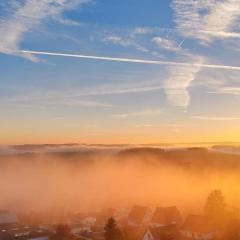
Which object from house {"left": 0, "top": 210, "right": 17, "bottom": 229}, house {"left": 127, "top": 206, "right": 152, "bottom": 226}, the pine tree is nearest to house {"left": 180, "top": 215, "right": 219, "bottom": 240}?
house {"left": 127, "top": 206, "right": 152, "bottom": 226}

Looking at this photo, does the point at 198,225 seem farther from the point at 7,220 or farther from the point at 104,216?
→ the point at 7,220

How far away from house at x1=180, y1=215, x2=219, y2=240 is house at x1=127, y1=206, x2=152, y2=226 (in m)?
5.63

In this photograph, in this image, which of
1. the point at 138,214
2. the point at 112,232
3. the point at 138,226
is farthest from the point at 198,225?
the point at 112,232

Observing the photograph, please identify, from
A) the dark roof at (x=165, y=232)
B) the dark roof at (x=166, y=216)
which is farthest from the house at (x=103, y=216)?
the dark roof at (x=165, y=232)

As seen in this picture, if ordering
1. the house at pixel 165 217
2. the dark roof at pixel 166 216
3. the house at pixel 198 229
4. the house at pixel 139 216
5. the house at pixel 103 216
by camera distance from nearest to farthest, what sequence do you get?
the house at pixel 198 229, the house at pixel 165 217, the dark roof at pixel 166 216, the house at pixel 139 216, the house at pixel 103 216

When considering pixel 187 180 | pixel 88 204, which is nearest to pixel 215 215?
pixel 88 204

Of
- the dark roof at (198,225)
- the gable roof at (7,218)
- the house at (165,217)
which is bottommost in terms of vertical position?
the dark roof at (198,225)

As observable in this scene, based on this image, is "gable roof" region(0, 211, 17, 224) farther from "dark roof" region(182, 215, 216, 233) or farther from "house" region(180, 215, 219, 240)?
"house" region(180, 215, 219, 240)

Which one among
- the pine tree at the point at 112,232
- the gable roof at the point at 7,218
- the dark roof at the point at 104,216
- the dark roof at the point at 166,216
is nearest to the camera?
the pine tree at the point at 112,232

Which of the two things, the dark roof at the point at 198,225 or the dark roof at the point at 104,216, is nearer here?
the dark roof at the point at 198,225

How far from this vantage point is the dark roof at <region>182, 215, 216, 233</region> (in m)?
40.2

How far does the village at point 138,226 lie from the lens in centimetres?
3750

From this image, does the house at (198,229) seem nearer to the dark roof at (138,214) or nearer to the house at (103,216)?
the dark roof at (138,214)

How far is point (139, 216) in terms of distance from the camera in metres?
47.3
